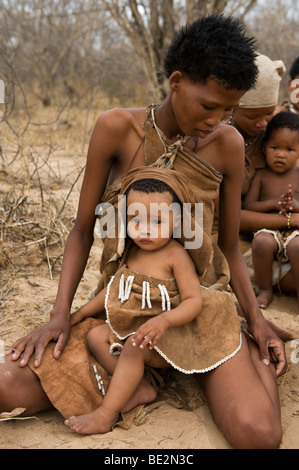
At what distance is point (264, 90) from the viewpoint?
3.16 metres

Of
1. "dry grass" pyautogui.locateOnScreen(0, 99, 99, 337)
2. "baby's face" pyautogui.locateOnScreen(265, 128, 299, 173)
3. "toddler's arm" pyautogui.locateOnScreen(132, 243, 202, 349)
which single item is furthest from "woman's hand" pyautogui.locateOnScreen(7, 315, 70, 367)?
"baby's face" pyautogui.locateOnScreen(265, 128, 299, 173)

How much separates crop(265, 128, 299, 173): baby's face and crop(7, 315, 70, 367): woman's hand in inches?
76.3

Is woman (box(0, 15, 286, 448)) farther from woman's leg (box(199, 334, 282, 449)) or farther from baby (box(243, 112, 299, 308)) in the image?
baby (box(243, 112, 299, 308))

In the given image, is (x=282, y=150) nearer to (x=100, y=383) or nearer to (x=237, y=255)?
(x=237, y=255)

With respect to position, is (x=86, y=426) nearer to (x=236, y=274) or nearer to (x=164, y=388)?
(x=164, y=388)

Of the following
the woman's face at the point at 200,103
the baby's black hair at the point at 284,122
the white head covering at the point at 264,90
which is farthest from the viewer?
Result: the baby's black hair at the point at 284,122

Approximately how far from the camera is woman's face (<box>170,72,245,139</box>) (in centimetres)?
196

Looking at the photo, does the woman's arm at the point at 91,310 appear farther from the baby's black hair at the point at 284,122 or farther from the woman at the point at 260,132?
the baby's black hair at the point at 284,122

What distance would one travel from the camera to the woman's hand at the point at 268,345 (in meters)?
2.11

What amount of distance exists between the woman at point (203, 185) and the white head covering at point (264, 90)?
98 cm

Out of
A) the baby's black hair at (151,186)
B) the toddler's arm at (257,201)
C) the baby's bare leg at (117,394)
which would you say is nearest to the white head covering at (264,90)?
the toddler's arm at (257,201)

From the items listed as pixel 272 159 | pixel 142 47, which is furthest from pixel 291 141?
pixel 142 47

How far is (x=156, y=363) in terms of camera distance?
2020 millimetres

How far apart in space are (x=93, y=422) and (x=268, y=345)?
76 centimetres
